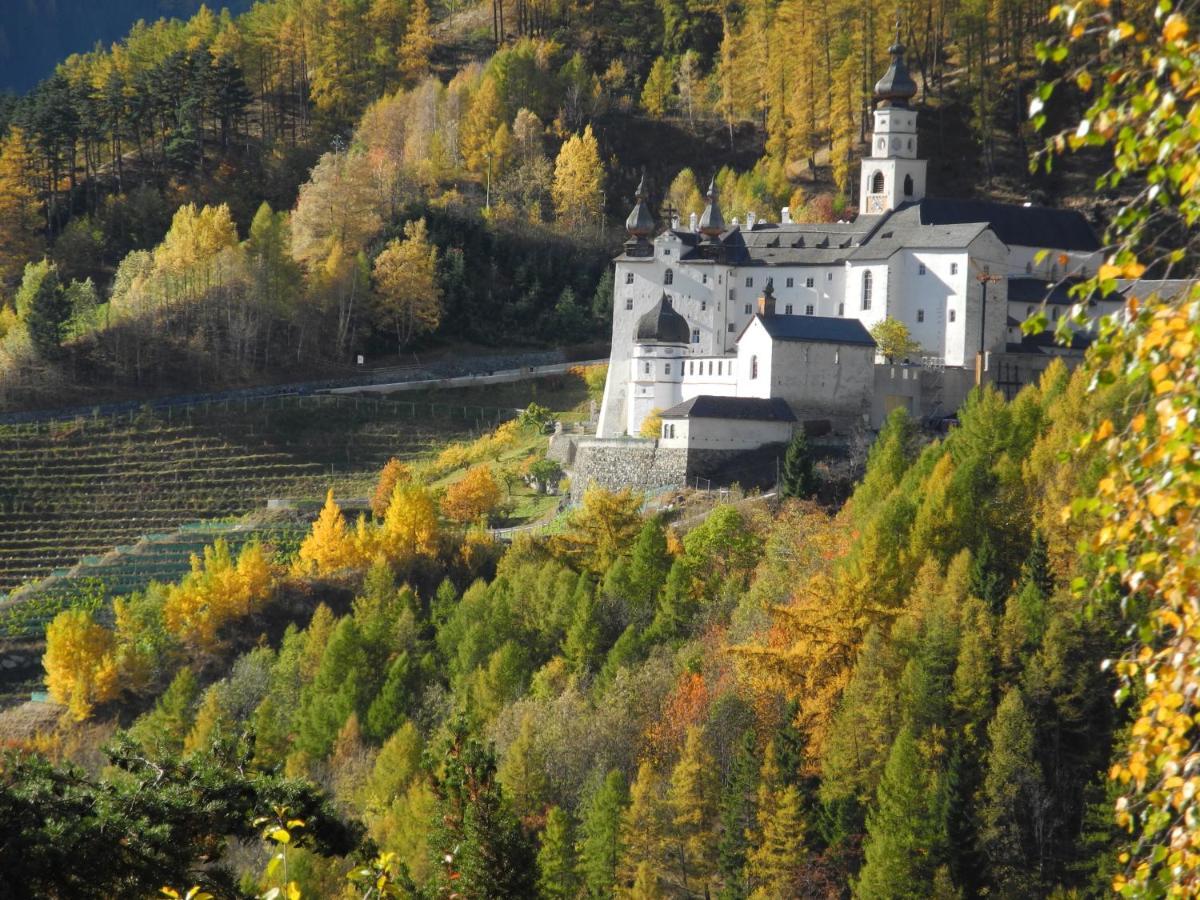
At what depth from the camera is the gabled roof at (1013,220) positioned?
71.9 m

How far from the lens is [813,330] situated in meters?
64.2

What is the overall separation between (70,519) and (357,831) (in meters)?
52.1

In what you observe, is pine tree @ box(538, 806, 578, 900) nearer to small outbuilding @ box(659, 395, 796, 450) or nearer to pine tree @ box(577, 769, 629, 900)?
pine tree @ box(577, 769, 629, 900)

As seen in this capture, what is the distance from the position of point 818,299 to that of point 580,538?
15.2 meters

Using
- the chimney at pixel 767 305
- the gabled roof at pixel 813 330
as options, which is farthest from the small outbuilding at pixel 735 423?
the chimney at pixel 767 305

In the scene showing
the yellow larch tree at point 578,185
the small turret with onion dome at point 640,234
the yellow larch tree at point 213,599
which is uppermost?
the yellow larch tree at point 578,185

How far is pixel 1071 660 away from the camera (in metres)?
48.9

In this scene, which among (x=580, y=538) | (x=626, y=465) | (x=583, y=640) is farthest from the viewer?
(x=626, y=465)

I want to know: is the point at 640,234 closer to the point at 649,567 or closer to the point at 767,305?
the point at 767,305

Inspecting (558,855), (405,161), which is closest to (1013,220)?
(558,855)

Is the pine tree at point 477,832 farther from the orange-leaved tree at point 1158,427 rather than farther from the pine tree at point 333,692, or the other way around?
the pine tree at point 333,692

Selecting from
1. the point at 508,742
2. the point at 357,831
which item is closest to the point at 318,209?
the point at 508,742

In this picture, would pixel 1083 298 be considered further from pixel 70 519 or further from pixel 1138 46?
pixel 70 519

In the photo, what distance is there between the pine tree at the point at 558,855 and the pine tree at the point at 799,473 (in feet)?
52.8
